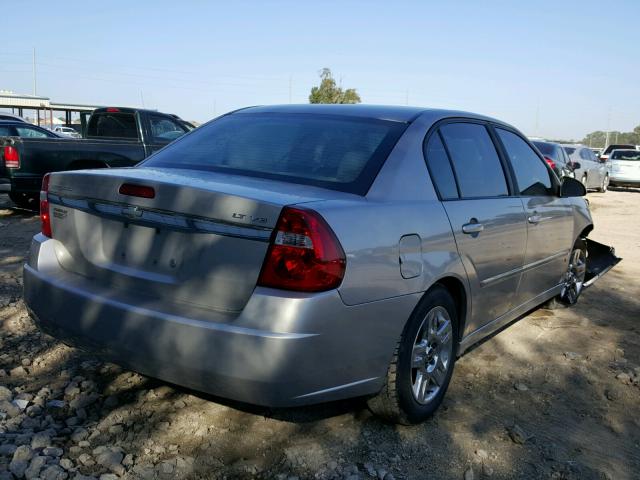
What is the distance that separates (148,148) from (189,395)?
7647mm

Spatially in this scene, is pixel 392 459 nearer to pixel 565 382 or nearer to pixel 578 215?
pixel 565 382

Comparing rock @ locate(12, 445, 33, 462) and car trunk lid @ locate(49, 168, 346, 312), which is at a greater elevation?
car trunk lid @ locate(49, 168, 346, 312)

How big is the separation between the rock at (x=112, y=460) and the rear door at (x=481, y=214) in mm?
1946

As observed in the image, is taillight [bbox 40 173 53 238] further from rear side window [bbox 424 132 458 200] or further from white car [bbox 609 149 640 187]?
white car [bbox 609 149 640 187]

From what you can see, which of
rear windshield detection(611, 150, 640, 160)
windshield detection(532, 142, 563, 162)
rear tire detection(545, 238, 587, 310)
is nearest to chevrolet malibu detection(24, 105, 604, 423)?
rear tire detection(545, 238, 587, 310)

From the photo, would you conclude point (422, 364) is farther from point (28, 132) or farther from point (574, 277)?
point (28, 132)

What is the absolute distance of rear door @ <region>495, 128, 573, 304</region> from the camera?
4395mm

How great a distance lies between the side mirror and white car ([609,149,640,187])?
65.0 feet

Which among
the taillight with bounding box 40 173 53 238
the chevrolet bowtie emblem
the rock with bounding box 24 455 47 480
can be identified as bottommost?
the rock with bounding box 24 455 47 480

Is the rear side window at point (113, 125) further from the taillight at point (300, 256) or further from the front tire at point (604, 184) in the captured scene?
the front tire at point (604, 184)

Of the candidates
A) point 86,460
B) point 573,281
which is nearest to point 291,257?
point 86,460

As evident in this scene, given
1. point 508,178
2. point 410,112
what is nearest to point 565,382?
point 508,178

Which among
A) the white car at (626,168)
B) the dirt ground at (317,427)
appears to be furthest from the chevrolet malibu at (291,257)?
the white car at (626,168)

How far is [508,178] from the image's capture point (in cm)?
427
